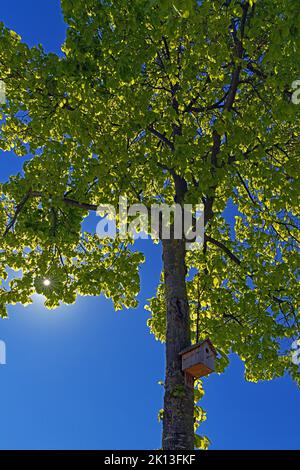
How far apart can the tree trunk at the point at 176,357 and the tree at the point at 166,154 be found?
0.08ft

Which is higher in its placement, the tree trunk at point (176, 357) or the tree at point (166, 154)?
the tree at point (166, 154)

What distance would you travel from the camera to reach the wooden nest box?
9.73m

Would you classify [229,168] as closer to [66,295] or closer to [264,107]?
[264,107]

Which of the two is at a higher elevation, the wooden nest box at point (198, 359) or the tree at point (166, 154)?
the tree at point (166, 154)

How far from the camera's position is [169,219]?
12180mm

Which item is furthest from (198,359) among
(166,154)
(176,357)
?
(166,154)

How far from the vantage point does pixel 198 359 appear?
9.70 metres

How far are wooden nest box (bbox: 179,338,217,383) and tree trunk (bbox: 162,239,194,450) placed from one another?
0.22 meters

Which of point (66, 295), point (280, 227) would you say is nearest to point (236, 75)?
point (280, 227)

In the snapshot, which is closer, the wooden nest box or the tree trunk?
the tree trunk

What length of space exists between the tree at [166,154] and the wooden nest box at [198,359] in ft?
0.86

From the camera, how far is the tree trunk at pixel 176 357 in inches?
371

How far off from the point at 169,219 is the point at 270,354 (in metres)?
3.88

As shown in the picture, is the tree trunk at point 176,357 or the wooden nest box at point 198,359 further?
the wooden nest box at point 198,359
